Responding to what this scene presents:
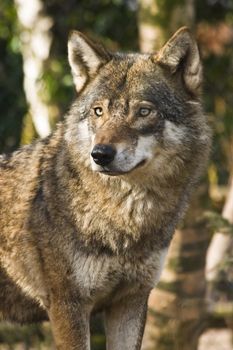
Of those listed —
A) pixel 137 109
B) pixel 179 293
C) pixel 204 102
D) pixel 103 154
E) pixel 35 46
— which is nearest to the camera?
pixel 103 154

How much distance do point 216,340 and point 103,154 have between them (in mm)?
10763

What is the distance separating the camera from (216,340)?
671 inches

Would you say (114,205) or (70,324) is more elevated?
(114,205)

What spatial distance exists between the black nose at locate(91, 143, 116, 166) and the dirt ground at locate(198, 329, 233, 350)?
9.66m

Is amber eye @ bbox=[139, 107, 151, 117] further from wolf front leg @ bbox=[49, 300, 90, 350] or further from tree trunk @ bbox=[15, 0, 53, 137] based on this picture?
tree trunk @ bbox=[15, 0, 53, 137]

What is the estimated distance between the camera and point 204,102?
31.9ft

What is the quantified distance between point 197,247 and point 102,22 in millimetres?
4762

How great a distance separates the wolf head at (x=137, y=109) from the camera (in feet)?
22.8

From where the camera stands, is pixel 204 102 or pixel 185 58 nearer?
pixel 185 58

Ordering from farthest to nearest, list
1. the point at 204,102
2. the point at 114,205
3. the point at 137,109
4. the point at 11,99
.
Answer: the point at 11,99 → the point at 204,102 → the point at 114,205 → the point at 137,109

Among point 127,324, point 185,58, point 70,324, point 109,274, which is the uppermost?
point 185,58

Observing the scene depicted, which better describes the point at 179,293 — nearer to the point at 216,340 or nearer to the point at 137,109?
the point at 137,109

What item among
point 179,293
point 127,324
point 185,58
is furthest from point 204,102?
point 127,324

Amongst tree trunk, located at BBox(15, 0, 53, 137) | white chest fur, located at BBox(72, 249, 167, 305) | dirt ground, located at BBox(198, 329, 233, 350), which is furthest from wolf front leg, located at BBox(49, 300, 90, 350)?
dirt ground, located at BBox(198, 329, 233, 350)
